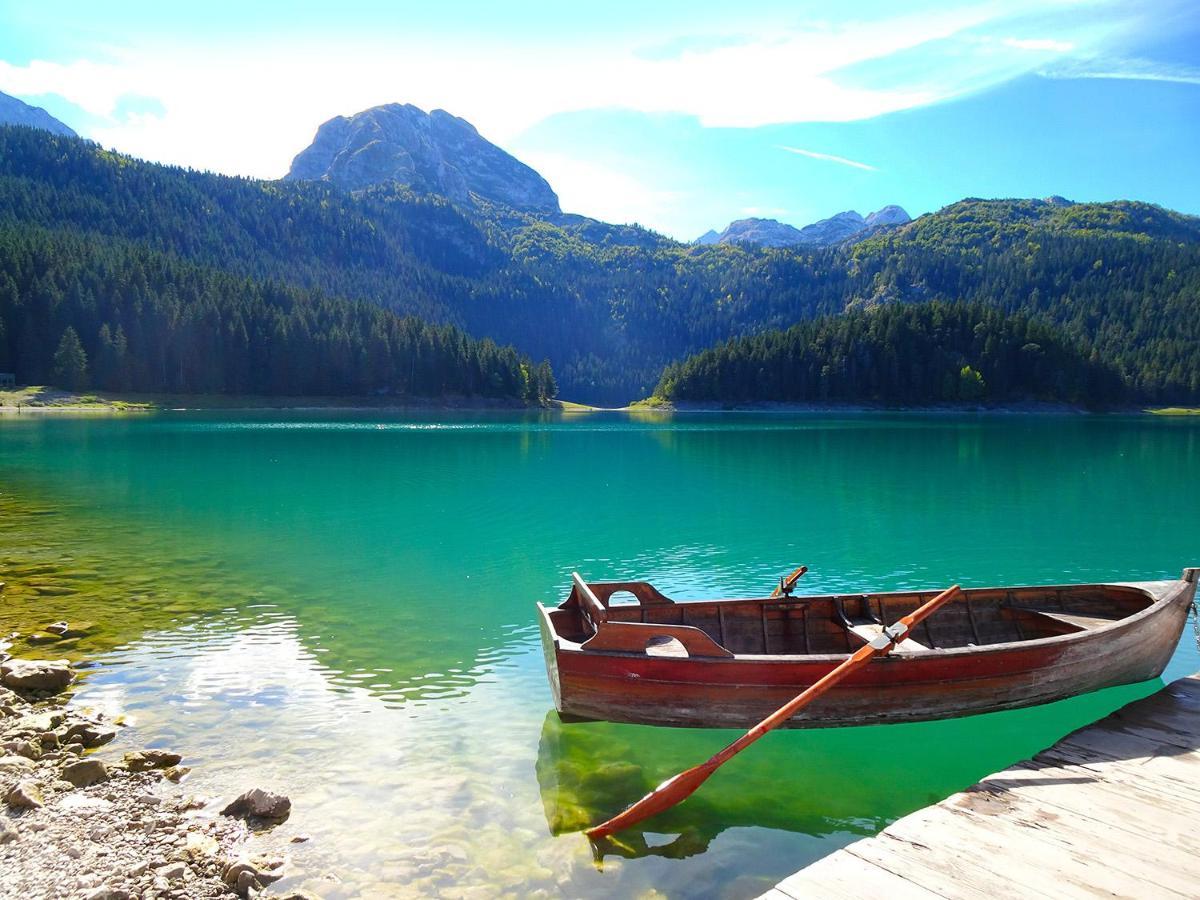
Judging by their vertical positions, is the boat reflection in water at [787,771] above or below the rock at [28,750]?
below

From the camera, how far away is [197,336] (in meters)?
136

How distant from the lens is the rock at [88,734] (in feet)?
38.2

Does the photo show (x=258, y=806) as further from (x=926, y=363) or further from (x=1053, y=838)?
(x=926, y=363)

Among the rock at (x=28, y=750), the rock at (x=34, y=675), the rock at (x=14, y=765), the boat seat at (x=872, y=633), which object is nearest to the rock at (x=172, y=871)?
the rock at (x=14, y=765)

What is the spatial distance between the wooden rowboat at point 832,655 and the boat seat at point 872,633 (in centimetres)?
5

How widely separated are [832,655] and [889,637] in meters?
1.15

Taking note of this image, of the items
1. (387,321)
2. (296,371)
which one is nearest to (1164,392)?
(387,321)

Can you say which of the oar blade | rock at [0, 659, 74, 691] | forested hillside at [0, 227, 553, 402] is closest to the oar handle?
the oar blade

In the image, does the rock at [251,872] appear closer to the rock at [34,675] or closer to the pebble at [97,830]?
the pebble at [97,830]

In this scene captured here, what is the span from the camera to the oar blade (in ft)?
32.1

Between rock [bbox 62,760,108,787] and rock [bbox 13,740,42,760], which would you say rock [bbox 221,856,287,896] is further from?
rock [bbox 13,740,42,760]

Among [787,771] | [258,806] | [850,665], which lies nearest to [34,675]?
[258,806]

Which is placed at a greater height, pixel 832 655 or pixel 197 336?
pixel 197 336

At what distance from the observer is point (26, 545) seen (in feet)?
Answer: 84.4
